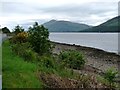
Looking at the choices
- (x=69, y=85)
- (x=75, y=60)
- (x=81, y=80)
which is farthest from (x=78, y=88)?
(x=75, y=60)

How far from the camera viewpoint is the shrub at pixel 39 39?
20828 mm

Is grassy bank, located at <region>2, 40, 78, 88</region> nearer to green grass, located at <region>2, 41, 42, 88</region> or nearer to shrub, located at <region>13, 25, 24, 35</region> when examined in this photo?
green grass, located at <region>2, 41, 42, 88</region>

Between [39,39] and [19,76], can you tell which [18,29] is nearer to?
[39,39]

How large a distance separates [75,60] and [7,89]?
39.0ft

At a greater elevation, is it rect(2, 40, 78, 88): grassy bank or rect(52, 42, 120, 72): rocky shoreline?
rect(2, 40, 78, 88): grassy bank

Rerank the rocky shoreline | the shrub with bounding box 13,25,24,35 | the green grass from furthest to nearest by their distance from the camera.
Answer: the shrub with bounding box 13,25,24,35 < the rocky shoreline < the green grass

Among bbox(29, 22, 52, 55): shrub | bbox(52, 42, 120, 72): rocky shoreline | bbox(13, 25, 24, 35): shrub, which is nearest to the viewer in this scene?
bbox(29, 22, 52, 55): shrub

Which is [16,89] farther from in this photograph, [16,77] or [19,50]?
[19,50]

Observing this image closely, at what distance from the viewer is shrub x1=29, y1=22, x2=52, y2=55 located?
2083cm

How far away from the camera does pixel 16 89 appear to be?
9352mm

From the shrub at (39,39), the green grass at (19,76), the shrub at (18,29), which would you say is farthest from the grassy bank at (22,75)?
the shrub at (18,29)

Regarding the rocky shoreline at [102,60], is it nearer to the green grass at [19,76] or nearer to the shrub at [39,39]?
the shrub at [39,39]

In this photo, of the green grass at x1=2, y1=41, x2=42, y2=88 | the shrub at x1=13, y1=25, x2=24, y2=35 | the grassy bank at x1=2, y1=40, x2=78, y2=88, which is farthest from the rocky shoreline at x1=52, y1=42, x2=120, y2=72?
the green grass at x1=2, y1=41, x2=42, y2=88

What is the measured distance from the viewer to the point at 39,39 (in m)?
20.8
